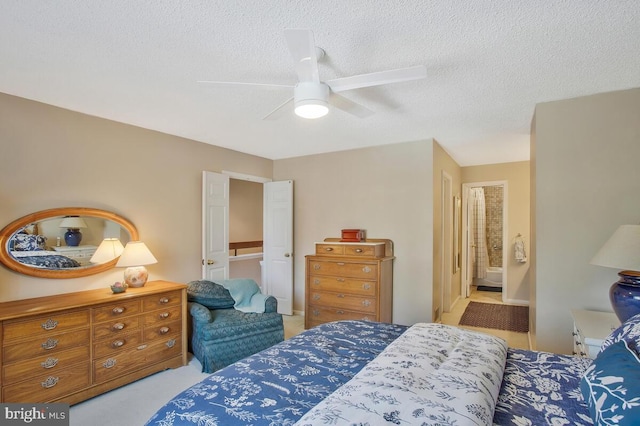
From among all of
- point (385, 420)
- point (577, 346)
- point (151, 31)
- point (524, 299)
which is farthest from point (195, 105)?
point (524, 299)

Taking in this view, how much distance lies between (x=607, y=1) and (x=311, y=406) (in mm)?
2259

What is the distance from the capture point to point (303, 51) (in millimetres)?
1643

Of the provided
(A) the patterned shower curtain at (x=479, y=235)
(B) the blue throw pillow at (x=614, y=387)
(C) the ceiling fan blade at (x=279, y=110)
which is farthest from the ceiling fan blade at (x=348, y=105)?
(A) the patterned shower curtain at (x=479, y=235)

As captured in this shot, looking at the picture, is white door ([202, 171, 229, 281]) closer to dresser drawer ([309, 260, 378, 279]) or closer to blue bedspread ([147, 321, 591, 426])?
dresser drawer ([309, 260, 378, 279])

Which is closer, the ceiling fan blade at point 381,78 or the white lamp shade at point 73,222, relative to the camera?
the ceiling fan blade at point 381,78

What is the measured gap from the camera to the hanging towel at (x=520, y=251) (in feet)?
18.8

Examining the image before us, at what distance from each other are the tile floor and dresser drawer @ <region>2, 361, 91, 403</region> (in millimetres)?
2098

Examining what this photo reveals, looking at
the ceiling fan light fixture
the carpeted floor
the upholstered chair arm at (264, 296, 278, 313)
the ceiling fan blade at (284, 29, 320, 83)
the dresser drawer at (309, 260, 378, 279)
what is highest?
the ceiling fan blade at (284, 29, 320, 83)

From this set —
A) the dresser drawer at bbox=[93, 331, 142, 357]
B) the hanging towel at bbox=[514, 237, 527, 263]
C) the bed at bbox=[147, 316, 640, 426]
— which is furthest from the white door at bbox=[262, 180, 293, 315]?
the hanging towel at bbox=[514, 237, 527, 263]

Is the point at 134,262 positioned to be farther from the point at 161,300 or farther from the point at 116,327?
the point at 116,327

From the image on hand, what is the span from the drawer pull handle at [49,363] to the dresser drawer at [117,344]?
25 cm

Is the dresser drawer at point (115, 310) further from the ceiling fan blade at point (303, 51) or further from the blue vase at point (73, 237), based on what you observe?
the ceiling fan blade at point (303, 51)

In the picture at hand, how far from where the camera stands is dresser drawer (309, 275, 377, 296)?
3910 mm

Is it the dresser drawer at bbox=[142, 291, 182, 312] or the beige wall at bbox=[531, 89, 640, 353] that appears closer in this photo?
the beige wall at bbox=[531, 89, 640, 353]
